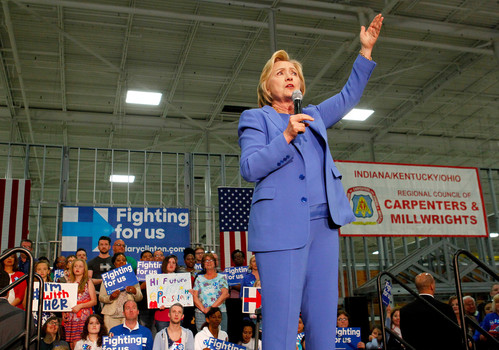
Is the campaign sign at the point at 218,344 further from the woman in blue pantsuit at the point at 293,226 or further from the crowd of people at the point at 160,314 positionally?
the woman in blue pantsuit at the point at 293,226

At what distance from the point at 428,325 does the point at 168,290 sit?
11.0 ft

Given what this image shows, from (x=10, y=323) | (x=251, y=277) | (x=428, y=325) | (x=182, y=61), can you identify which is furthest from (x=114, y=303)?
(x=182, y=61)

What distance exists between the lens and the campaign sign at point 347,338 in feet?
23.2

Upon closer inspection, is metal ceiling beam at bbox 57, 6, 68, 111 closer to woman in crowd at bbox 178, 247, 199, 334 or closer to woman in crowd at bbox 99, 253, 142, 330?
woman in crowd at bbox 178, 247, 199, 334

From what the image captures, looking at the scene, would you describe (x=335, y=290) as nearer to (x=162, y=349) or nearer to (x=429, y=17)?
(x=162, y=349)

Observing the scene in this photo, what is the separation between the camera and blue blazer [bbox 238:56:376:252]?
1640 millimetres

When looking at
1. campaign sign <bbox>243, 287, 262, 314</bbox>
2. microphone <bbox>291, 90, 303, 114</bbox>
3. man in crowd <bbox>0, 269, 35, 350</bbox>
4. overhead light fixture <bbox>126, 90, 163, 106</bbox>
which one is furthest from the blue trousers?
overhead light fixture <bbox>126, 90, 163, 106</bbox>

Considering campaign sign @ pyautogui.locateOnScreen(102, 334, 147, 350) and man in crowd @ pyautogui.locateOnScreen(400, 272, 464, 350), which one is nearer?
man in crowd @ pyautogui.locateOnScreen(400, 272, 464, 350)

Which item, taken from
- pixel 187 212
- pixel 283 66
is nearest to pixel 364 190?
pixel 187 212

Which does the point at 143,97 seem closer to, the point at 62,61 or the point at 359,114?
the point at 62,61

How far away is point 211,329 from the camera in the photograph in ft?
21.7

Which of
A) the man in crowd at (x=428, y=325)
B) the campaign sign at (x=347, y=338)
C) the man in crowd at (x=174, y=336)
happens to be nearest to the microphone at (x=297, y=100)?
the man in crowd at (x=428, y=325)

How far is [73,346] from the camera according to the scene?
20.6 feet

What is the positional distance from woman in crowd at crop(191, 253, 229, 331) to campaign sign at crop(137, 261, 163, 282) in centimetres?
66
